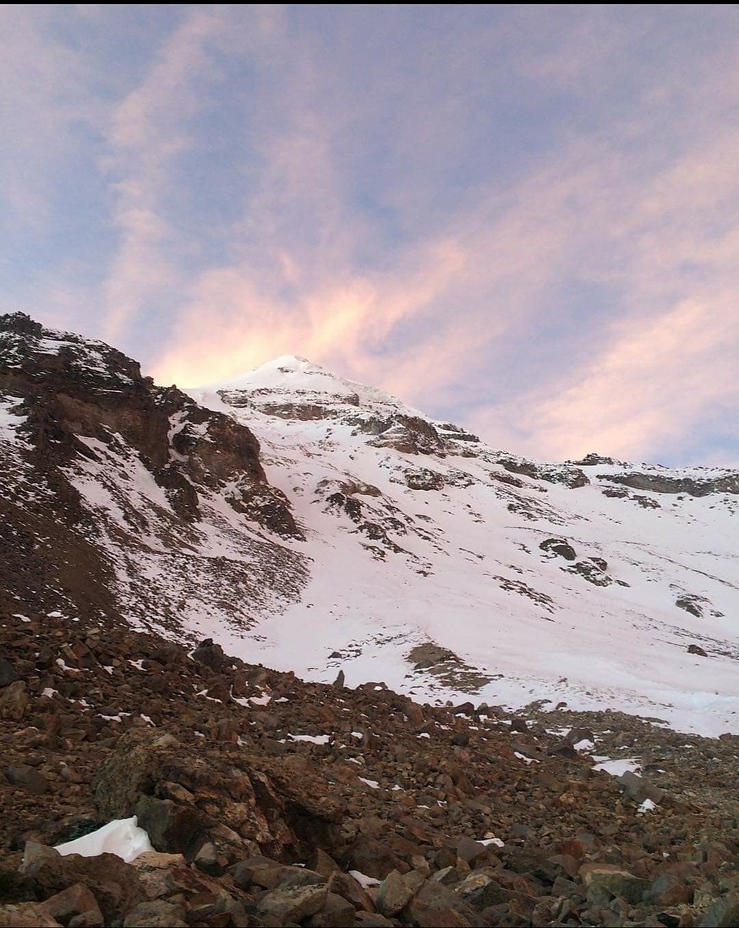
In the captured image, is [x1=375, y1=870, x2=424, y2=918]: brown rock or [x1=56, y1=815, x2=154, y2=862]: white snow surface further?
[x1=56, y1=815, x2=154, y2=862]: white snow surface

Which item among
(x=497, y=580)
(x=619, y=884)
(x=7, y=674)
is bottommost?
(x=619, y=884)

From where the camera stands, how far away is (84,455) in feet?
102

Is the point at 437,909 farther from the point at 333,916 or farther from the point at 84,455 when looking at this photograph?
the point at 84,455

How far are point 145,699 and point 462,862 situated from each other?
604cm

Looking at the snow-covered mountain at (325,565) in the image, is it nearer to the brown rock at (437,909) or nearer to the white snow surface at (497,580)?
the white snow surface at (497,580)

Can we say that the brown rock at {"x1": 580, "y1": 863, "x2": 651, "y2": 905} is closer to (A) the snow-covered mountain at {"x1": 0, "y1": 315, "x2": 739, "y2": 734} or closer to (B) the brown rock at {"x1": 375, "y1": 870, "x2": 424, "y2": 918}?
(B) the brown rock at {"x1": 375, "y1": 870, "x2": 424, "y2": 918}

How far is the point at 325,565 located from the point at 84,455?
17093mm

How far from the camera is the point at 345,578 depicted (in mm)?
37562

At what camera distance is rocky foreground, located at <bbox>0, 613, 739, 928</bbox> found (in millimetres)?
4027

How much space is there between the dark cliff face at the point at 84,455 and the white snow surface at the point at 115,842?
14.0 meters

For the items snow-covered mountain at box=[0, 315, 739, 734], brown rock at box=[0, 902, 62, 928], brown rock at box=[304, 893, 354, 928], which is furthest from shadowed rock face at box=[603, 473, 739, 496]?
brown rock at box=[0, 902, 62, 928]

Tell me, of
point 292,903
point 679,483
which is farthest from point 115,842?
point 679,483

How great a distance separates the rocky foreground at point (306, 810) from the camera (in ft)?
13.2

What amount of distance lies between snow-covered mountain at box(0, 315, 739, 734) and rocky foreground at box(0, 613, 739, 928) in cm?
726
